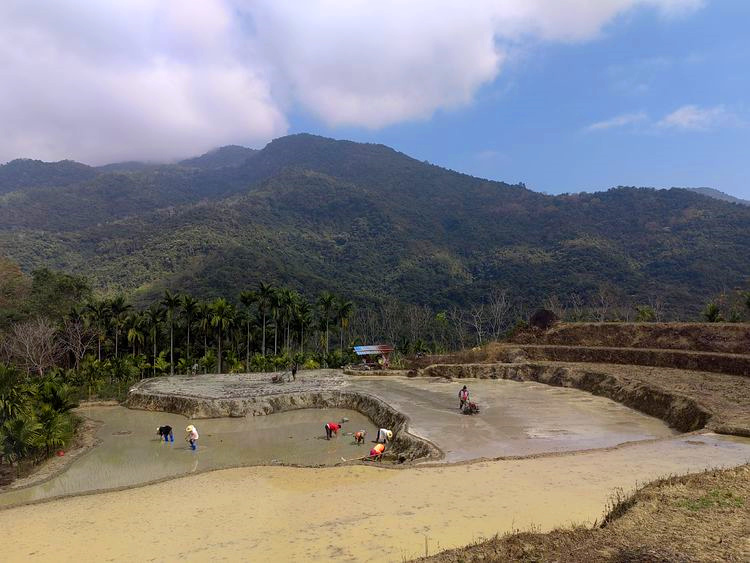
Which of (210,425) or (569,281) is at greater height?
(569,281)

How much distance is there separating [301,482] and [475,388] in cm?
2633

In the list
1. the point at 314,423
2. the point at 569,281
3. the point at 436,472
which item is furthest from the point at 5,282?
the point at 569,281

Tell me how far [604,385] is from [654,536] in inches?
1177

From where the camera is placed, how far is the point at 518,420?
27.6 meters

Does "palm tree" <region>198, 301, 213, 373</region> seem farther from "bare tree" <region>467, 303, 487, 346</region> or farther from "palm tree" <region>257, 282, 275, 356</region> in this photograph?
"bare tree" <region>467, 303, 487, 346</region>

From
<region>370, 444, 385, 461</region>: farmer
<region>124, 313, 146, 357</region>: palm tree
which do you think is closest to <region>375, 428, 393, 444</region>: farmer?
<region>370, 444, 385, 461</region>: farmer

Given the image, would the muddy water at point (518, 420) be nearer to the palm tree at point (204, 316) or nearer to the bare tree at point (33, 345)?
the palm tree at point (204, 316)

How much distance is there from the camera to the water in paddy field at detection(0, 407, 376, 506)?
20.7 m

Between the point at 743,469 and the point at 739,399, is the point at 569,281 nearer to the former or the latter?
the point at 739,399

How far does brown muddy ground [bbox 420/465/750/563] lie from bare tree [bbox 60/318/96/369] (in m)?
55.0

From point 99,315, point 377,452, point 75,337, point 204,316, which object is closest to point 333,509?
point 377,452

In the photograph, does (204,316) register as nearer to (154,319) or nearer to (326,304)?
(154,319)

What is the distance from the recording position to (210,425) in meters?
32.2

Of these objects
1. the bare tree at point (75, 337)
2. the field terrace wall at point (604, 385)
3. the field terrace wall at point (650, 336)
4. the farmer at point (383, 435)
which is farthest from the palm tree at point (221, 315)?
the farmer at point (383, 435)
